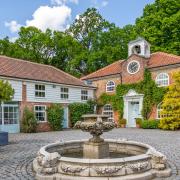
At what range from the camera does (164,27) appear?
35.8 m

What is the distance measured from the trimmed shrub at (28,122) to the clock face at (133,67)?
36.2ft

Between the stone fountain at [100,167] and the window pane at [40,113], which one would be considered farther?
the window pane at [40,113]

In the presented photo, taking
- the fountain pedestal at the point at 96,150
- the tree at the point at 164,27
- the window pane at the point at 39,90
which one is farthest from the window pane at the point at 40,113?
the tree at the point at 164,27

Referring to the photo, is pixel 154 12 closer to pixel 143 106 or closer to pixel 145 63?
pixel 145 63

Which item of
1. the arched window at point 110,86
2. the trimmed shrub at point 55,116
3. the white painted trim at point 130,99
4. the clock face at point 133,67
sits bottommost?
the trimmed shrub at point 55,116

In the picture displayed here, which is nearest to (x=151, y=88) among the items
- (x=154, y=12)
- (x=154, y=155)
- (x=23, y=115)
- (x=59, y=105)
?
(x=59, y=105)

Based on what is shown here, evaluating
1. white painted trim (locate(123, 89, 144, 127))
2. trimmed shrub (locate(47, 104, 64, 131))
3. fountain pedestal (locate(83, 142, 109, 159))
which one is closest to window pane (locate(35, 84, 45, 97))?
trimmed shrub (locate(47, 104, 64, 131))

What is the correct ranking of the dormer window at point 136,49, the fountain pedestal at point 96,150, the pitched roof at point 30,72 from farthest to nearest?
the dormer window at point 136,49, the pitched roof at point 30,72, the fountain pedestal at point 96,150

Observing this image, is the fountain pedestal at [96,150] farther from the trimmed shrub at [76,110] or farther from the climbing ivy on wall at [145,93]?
the trimmed shrub at [76,110]

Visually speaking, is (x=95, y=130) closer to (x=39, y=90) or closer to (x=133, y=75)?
(x=39, y=90)

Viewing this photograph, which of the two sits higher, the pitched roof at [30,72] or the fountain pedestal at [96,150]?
the pitched roof at [30,72]

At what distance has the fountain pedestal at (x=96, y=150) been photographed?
31.4 ft

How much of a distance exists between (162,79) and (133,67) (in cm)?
349

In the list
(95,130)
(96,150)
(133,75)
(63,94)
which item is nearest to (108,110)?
(133,75)
